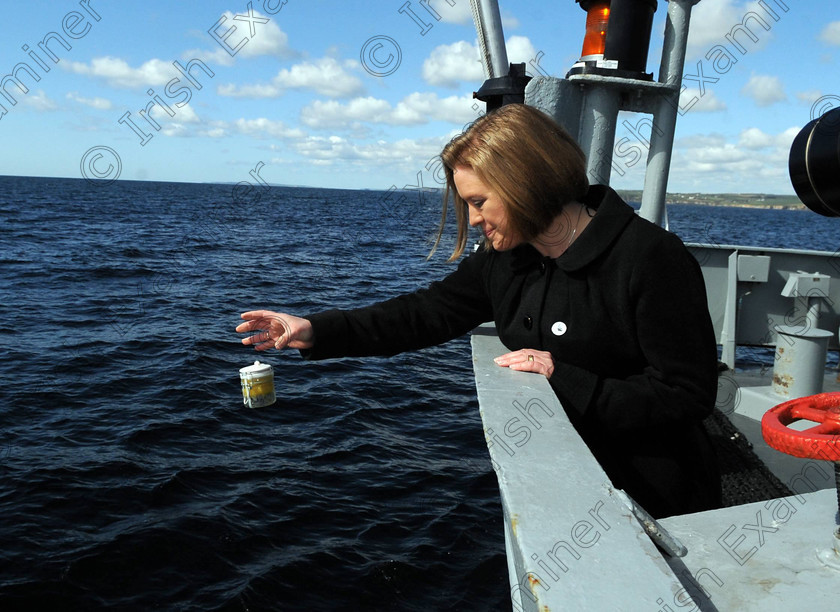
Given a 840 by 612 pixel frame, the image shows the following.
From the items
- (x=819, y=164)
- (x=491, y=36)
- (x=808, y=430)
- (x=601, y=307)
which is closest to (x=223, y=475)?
(x=491, y=36)

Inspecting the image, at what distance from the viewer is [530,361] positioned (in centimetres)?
193

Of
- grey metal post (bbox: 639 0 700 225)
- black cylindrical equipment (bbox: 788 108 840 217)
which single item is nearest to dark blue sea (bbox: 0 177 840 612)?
black cylindrical equipment (bbox: 788 108 840 217)

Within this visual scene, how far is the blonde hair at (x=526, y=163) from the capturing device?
5.95 feet

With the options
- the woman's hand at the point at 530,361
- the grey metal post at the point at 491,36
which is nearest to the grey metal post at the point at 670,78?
the grey metal post at the point at 491,36

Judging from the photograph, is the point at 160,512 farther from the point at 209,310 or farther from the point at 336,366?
the point at 209,310

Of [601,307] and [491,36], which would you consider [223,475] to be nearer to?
[491,36]

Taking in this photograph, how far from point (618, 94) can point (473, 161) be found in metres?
1.85

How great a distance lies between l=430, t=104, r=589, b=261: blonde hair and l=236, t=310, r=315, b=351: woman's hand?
2.92 ft

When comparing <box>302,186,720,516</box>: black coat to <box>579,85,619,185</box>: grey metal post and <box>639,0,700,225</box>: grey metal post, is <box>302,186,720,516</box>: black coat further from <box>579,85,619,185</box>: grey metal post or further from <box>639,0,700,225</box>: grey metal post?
<box>639,0,700,225</box>: grey metal post

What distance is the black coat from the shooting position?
1765 mm

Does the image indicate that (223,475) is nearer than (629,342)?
No

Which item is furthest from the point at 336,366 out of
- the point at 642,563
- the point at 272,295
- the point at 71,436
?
the point at 642,563

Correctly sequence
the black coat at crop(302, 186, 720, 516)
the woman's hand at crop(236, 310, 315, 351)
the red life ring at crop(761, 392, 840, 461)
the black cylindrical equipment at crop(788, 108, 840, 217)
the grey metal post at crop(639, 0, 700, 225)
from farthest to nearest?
the grey metal post at crop(639, 0, 700, 225), the woman's hand at crop(236, 310, 315, 351), the black coat at crop(302, 186, 720, 516), the black cylindrical equipment at crop(788, 108, 840, 217), the red life ring at crop(761, 392, 840, 461)

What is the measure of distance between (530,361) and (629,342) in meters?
0.29
